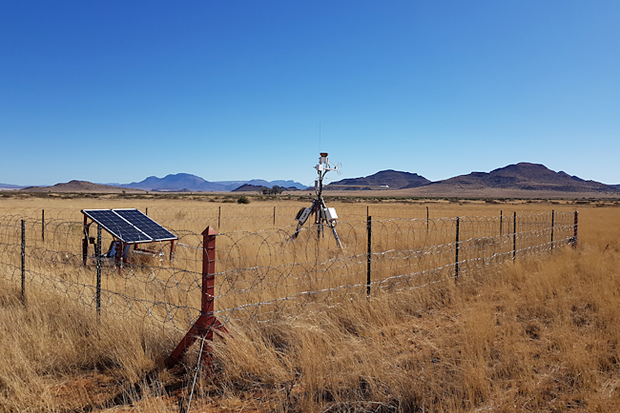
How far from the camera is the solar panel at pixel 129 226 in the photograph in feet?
31.1

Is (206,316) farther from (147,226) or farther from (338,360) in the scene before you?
(147,226)

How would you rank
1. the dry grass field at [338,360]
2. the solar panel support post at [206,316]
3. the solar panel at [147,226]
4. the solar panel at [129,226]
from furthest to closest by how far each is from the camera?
1. the solar panel at [147,226]
2. the solar panel at [129,226]
3. the solar panel support post at [206,316]
4. the dry grass field at [338,360]

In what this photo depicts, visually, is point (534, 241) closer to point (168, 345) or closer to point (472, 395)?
point (472, 395)

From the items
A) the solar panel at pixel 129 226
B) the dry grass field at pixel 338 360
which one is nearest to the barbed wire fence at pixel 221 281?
the dry grass field at pixel 338 360

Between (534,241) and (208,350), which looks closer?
(208,350)

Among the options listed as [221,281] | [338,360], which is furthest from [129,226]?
[338,360]

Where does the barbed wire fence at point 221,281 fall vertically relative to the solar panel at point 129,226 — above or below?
below

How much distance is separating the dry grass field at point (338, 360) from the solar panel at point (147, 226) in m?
3.23

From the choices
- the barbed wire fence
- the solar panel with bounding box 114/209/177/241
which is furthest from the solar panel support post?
the solar panel with bounding box 114/209/177/241

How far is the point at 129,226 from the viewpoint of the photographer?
33.6 feet

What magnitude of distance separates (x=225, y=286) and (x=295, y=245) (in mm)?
5551

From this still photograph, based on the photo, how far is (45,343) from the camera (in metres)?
5.17

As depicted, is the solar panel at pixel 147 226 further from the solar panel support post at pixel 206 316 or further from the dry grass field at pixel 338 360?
the solar panel support post at pixel 206 316

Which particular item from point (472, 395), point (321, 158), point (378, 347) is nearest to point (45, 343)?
point (378, 347)
